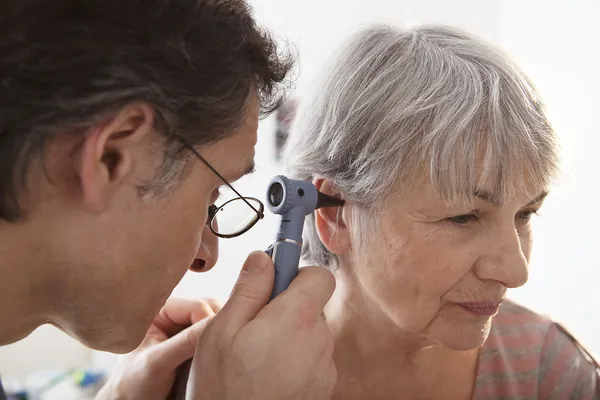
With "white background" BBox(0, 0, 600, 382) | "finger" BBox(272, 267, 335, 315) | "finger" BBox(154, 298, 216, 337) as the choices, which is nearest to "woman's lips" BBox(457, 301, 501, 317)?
"finger" BBox(272, 267, 335, 315)

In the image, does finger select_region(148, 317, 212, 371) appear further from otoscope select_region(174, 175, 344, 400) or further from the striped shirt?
the striped shirt

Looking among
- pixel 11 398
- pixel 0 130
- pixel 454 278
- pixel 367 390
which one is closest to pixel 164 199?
pixel 0 130

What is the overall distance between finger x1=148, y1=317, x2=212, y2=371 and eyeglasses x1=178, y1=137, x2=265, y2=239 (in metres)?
0.16

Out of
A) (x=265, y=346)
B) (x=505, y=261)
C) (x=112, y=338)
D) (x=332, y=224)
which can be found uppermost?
(x=112, y=338)

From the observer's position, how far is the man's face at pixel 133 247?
2.91ft

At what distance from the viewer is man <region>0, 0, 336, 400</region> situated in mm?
814

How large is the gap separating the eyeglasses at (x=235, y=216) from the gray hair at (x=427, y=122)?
Result: 145 mm

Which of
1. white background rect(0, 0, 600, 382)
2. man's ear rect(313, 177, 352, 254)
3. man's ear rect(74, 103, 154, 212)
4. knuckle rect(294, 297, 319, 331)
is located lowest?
white background rect(0, 0, 600, 382)

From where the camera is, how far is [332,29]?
8.00 feet

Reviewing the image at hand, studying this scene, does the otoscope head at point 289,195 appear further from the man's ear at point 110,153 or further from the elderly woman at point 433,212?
the man's ear at point 110,153

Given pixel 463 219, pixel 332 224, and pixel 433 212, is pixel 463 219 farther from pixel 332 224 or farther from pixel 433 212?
pixel 332 224

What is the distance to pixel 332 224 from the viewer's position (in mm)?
1303

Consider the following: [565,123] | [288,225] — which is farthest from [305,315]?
[565,123]

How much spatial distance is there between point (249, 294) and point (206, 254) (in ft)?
0.50
